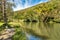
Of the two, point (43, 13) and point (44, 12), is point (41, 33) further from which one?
point (44, 12)

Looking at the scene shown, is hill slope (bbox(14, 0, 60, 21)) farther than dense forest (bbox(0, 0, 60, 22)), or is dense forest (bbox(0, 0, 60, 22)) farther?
hill slope (bbox(14, 0, 60, 21))

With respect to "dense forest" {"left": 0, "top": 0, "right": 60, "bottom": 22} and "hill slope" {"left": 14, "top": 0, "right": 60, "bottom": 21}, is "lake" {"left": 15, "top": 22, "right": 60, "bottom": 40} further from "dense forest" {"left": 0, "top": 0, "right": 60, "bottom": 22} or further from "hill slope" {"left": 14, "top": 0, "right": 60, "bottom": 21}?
"hill slope" {"left": 14, "top": 0, "right": 60, "bottom": 21}

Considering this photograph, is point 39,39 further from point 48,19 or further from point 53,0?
point 53,0

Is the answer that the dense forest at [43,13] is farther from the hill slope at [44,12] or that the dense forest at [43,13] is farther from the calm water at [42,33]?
the calm water at [42,33]

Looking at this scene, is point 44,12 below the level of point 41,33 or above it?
above

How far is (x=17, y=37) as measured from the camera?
15102 millimetres

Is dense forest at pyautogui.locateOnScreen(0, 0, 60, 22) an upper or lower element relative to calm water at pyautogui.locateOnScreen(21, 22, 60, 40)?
upper

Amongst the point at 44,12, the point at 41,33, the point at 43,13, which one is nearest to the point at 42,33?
the point at 41,33

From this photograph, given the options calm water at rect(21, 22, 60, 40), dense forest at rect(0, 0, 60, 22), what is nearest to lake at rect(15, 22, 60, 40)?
calm water at rect(21, 22, 60, 40)

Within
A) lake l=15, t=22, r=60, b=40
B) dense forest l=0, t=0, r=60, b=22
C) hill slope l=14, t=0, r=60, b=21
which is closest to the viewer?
lake l=15, t=22, r=60, b=40

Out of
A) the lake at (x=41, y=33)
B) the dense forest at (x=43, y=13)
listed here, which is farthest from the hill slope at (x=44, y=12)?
the lake at (x=41, y=33)

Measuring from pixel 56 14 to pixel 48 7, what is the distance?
642 centimetres

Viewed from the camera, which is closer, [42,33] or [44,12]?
[42,33]

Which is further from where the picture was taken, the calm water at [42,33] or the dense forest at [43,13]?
the dense forest at [43,13]
